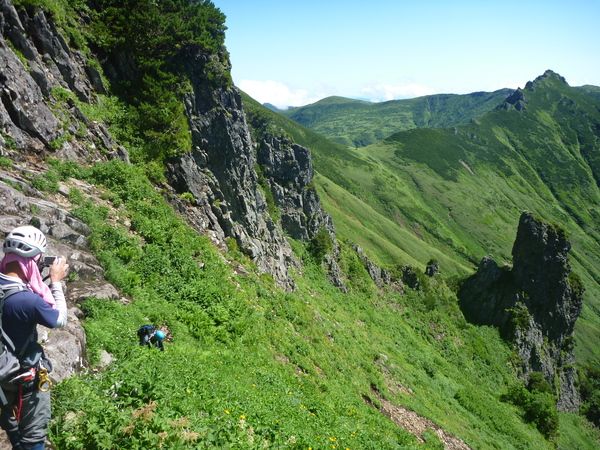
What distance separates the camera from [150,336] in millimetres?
9352

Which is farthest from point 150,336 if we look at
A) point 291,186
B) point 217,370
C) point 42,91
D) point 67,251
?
point 291,186

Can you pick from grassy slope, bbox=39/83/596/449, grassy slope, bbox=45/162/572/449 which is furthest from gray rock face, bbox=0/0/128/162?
grassy slope, bbox=45/162/572/449

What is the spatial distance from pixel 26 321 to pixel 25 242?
1.10m

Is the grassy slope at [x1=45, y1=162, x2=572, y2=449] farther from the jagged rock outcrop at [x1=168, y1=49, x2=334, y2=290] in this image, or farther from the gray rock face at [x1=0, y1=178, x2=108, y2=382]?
the jagged rock outcrop at [x1=168, y1=49, x2=334, y2=290]

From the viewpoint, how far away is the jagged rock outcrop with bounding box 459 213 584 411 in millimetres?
60531

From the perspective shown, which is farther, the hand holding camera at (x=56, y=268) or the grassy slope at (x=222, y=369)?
the grassy slope at (x=222, y=369)

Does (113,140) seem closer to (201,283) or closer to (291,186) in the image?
(201,283)

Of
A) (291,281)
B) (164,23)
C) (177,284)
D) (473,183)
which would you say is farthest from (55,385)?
(473,183)

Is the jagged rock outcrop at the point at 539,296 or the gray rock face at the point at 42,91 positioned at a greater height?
the gray rock face at the point at 42,91

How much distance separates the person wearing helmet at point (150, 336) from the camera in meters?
9.24

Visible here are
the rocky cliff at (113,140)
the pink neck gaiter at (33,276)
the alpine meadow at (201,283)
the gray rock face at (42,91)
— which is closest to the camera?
the pink neck gaiter at (33,276)

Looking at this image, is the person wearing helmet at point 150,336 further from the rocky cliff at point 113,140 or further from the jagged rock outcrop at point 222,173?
the jagged rock outcrop at point 222,173

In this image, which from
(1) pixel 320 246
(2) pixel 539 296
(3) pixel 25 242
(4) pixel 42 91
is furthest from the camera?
(2) pixel 539 296

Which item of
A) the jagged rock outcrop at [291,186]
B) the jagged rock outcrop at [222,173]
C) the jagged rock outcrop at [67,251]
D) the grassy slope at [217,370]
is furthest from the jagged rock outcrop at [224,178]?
the jagged rock outcrop at [67,251]
